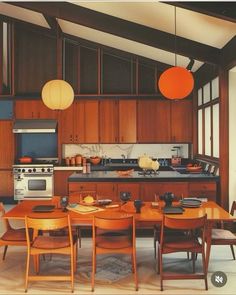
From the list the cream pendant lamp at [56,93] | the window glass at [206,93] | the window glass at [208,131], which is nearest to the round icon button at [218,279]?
the cream pendant lamp at [56,93]

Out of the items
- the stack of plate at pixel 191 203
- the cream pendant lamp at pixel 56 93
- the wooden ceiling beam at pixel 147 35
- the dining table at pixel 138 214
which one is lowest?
the dining table at pixel 138 214

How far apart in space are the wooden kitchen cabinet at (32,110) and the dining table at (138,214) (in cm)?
397

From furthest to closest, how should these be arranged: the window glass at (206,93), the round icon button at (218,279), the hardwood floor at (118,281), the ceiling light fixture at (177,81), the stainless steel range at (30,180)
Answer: the stainless steel range at (30,180) → the window glass at (206,93) → the ceiling light fixture at (177,81) → the round icon button at (218,279) → the hardwood floor at (118,281)

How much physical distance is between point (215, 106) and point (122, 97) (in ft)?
7.55

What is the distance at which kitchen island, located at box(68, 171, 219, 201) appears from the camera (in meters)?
5.56

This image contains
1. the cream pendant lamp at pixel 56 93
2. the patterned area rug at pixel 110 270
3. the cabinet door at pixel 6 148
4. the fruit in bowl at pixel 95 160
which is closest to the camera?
the patterned area rug at pixel 110 270

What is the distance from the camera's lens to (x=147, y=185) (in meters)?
5.59

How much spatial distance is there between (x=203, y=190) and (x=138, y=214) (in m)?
2.15

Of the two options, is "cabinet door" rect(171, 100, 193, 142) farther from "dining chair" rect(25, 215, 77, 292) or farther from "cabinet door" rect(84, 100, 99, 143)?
"dining chair" rect(25, 215, 77, 292)

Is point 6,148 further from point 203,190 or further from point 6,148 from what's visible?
point 203,190

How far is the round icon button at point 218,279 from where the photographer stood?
361 centimetres

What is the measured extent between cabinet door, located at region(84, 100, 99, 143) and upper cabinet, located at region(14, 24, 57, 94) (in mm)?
950

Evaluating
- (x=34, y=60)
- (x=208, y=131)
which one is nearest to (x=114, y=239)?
(x=208, y=131)

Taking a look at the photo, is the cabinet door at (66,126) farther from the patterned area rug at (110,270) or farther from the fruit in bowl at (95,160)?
the patterned area rug at (110,270)
